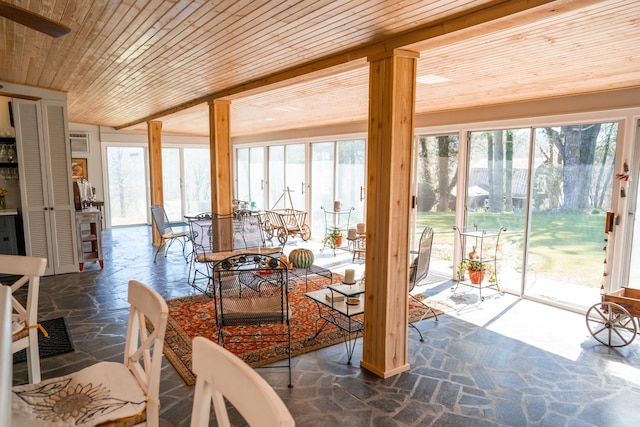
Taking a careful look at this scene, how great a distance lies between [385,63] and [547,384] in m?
2.74

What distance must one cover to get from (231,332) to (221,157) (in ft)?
7.71

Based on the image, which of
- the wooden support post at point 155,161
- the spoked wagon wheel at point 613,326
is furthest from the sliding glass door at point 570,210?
the wooden support post at point 155,161

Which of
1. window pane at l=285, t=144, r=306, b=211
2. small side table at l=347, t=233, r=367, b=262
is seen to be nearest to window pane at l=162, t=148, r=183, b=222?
window pane at l=285, t=144, r=306, b=211

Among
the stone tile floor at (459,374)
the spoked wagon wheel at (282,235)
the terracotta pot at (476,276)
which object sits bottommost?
the stone tile floor at (459,374)

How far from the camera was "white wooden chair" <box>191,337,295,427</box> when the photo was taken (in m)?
0.88

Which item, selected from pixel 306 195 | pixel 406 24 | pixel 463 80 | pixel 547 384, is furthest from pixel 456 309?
pixel 306 195

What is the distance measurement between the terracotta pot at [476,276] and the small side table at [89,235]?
18.1 feet

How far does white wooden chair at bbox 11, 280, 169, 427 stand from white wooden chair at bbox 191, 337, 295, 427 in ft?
1.23

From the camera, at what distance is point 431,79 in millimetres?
4160

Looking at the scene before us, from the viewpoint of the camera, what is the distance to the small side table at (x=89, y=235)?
6.26m

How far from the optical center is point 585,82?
4.07 m

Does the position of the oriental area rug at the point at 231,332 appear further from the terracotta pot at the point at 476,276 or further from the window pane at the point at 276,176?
the window pane at the point at 276,176

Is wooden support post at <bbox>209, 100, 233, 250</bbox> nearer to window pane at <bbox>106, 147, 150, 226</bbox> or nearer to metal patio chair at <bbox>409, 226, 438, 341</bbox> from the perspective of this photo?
metal patio chair at <bbox>409, 226, 438, 341</bbox>

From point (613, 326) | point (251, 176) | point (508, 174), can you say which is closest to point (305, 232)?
point (251, 176)
